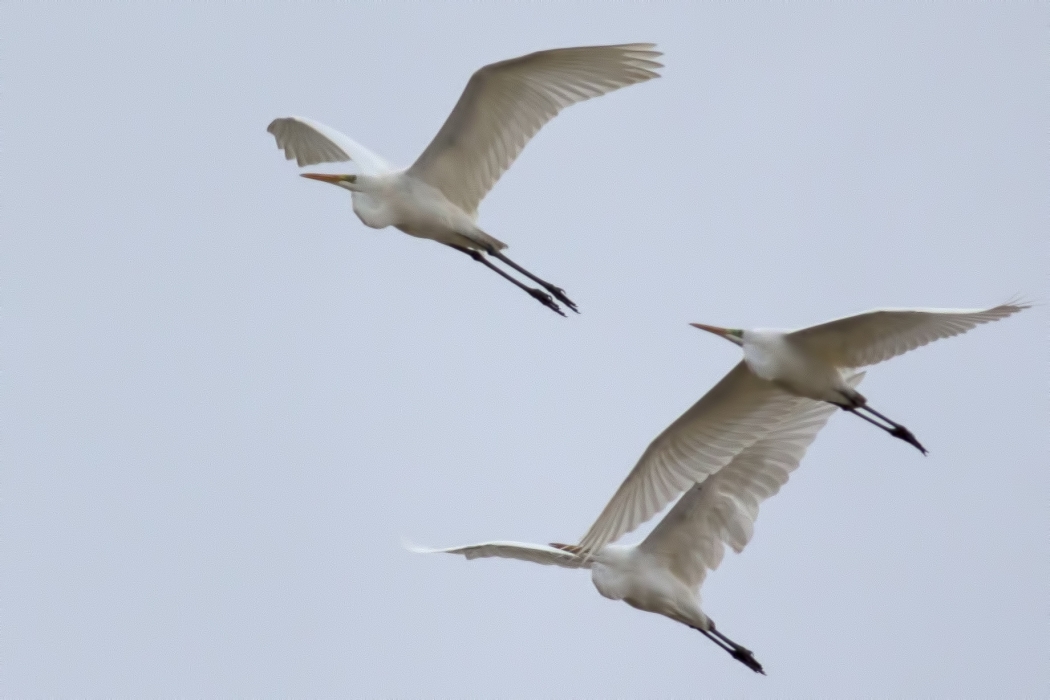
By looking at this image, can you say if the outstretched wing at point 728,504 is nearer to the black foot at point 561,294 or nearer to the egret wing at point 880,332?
the egret wing at point 880,332

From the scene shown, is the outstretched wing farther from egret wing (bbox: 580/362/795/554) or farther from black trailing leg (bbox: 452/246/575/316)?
black trailing leg (bbox: 452/246/575/316)

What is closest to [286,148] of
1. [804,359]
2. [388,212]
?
[388,212]

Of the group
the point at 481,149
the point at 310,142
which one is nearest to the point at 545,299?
the point at 481,149

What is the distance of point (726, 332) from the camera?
11234 millimetres

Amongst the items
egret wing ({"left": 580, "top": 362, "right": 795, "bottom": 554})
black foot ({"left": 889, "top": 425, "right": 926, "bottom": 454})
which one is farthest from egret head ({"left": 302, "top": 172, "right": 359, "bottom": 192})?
black foot ({"left": 889, "top": 425, "right": 926, "bottom": 454})

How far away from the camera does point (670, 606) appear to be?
11.1 m

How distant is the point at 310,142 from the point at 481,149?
A: 1951mm

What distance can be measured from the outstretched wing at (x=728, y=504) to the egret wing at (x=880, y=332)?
44cm

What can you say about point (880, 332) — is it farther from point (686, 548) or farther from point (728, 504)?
point (686, 548)

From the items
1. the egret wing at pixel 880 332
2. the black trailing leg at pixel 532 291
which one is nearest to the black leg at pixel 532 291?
the black trailing leg at pixel 532 291

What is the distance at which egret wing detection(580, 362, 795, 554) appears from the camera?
11.3 metres

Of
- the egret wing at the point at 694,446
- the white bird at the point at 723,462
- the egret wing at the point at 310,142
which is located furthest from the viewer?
the egret wing at the point at 310,142

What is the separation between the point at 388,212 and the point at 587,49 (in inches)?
70.8

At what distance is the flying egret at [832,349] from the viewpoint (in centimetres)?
1047
